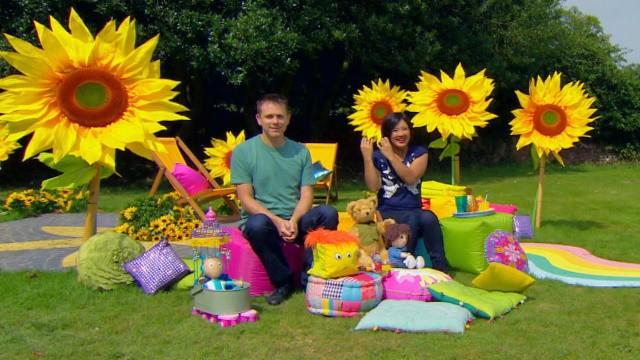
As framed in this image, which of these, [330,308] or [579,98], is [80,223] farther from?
[579,98]

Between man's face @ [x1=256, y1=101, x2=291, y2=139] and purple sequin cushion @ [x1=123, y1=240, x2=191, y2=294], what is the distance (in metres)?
1.30

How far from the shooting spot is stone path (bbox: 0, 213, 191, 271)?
6.78m

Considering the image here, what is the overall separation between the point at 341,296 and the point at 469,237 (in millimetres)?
1833

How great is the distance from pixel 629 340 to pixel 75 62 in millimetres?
4196

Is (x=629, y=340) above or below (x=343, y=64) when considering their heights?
below

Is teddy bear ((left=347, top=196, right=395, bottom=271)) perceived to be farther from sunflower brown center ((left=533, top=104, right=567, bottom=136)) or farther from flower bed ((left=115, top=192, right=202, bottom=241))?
sunflower brown center ((left=533, top=104, right=567, bottom=136))

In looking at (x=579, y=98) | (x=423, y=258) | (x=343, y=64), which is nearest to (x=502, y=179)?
(x=343, y=64)

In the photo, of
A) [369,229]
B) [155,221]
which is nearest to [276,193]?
[369,229]

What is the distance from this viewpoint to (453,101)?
7.44 m

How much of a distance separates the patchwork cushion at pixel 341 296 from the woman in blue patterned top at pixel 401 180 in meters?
1.08

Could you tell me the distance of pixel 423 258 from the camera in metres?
5.92

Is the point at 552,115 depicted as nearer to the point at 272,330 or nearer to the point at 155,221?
the point at 155,221

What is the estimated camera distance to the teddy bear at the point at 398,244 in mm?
5570

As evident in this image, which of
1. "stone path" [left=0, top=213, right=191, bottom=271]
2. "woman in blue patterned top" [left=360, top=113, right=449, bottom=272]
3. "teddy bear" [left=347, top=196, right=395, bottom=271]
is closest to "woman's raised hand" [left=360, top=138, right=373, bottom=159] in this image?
"woman in blue patterned top" [left=360, top=113, right=449, bottom=272]
